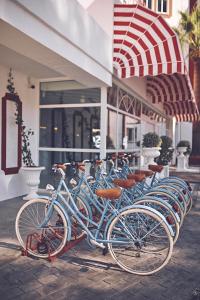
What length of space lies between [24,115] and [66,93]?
1136 millimetres

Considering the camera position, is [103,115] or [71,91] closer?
[103,115]

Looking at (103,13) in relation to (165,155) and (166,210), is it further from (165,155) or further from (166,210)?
(165,155)

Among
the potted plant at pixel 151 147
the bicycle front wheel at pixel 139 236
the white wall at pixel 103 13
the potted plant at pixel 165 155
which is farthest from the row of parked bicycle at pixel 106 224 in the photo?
the potted plant at pixel 165 155

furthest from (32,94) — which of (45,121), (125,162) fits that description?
(125,162)

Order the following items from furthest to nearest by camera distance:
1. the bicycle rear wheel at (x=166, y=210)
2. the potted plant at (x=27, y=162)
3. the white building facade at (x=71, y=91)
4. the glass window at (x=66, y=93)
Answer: the glass window at (x=66, y=93), the potted plant at (x=27, y=162), the white building facade at (x=71, y=91), the bicycle rear wheel at (x=166, y=210)

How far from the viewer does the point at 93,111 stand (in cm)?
693

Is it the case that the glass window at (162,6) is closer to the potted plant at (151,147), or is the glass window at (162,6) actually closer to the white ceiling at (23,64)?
the potted plant at (151,147)

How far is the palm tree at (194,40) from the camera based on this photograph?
17734mm

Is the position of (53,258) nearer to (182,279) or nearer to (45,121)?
(182,279)

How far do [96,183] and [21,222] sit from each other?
1176 millimetres

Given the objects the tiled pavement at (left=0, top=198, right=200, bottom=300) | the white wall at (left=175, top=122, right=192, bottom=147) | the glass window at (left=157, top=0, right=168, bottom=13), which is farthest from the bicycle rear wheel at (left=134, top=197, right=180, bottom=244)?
the white wall at (left=175, top=122, right=192, bottom=147)

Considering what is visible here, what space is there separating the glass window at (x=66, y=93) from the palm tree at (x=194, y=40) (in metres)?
12.6

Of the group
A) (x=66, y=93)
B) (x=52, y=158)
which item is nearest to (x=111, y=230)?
(x=52, y=158)

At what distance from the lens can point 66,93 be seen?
7.18 metres
